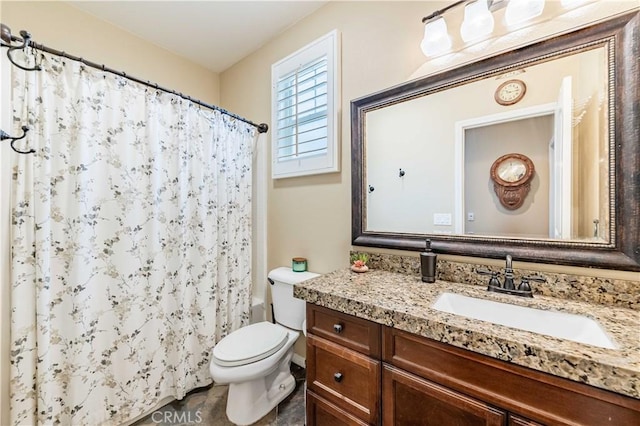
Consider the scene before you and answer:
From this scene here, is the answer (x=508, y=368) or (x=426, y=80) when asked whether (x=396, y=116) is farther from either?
(x=508, y=368)

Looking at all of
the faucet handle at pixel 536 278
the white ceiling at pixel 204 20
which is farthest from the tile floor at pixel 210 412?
the white ceiling at pixel 204 20

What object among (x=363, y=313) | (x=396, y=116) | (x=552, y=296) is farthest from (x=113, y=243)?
(x=552, y=296)

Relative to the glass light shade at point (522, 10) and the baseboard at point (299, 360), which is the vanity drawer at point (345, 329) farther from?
the glass light shade at point (522, 10)

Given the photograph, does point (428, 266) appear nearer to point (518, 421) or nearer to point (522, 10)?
point (518, 421)

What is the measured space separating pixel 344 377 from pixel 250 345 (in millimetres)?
677

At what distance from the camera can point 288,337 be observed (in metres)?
1.58

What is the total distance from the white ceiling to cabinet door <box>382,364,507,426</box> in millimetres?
2162

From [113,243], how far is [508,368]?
5.88ft

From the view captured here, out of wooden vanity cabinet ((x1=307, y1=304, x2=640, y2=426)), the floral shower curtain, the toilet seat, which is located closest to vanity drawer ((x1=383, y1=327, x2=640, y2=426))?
wooden vanity cabinet ((x1=307, y1=304, x2=640, y2=426))

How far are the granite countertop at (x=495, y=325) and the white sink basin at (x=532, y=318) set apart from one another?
0.07 ft

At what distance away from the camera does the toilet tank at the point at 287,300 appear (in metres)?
1.67

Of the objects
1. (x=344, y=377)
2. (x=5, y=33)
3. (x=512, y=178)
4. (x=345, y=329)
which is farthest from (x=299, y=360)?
(x=5, y=33)

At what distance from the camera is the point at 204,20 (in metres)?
1.79

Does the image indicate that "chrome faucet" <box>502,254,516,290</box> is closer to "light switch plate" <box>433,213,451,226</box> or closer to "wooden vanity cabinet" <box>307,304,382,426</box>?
"light switch plate" <box>433,213,451,226</box>
